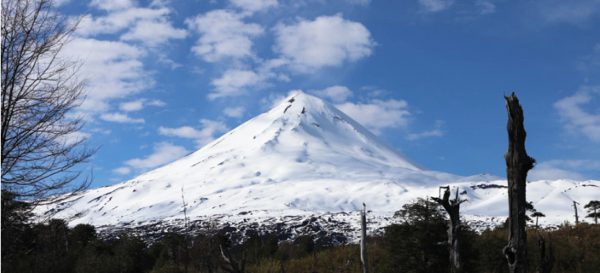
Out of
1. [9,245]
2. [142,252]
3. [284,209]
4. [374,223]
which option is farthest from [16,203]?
[284,209]

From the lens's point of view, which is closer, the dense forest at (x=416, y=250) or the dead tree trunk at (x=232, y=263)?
the dead tree trunk at (x=232, y=263)

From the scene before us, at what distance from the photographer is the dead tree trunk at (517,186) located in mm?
10086

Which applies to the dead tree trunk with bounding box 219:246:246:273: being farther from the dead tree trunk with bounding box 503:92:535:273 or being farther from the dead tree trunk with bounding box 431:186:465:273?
the dead tree trunk with bounding box 431:186:465:273

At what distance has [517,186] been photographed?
10078mm

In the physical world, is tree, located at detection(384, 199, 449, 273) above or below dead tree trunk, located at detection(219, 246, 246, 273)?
above

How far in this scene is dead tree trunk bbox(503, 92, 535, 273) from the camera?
10086 mm

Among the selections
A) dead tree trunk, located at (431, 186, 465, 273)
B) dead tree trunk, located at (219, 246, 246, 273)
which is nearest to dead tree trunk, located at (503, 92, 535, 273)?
dead tree trunk, located at (431, 186, 465, 273)

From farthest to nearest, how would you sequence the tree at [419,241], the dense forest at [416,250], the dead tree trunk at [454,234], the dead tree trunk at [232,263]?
the tree at [419,241] → the dense forest at [416,250] → the dead tree trunk at [454,234] → the dead tree trunk at [232,263]

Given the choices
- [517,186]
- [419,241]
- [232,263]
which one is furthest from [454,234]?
[232,263]

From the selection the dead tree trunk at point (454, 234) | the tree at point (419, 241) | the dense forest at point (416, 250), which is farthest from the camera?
the tree at point (419, 241)

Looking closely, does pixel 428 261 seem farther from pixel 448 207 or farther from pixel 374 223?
pixel 374 223

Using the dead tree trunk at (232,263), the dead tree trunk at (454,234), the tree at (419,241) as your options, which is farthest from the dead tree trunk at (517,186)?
the tree at (419,241)

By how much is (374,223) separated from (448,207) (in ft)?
431

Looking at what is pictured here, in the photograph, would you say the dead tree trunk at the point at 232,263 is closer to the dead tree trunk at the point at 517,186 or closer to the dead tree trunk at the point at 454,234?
the dead tree trunk at the point at 517,186
